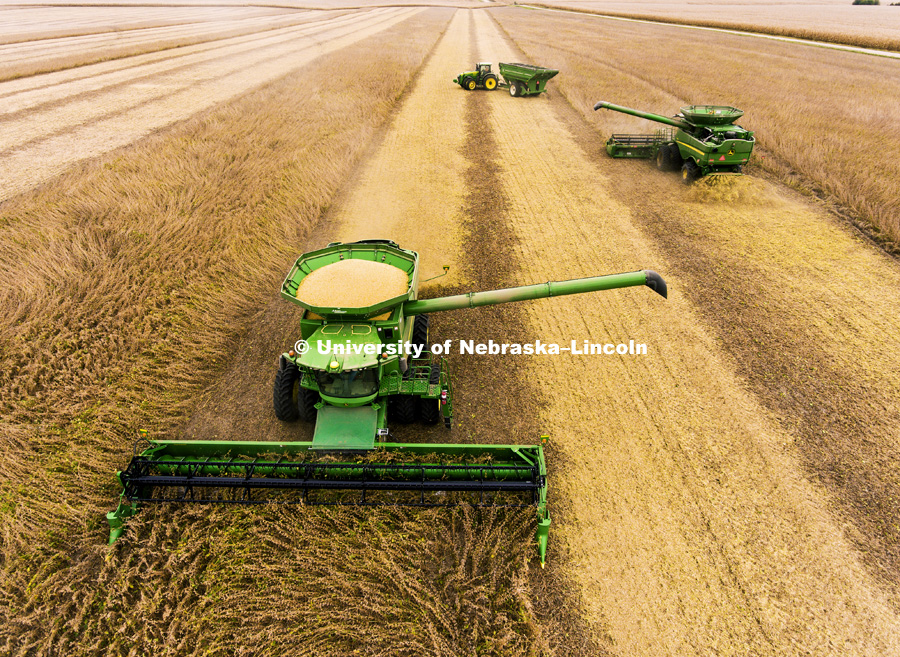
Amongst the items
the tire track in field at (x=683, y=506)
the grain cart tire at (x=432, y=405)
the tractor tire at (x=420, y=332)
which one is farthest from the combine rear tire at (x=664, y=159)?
the grain cart tire at (x=432, y=405)

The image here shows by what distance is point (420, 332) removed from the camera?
8930mm

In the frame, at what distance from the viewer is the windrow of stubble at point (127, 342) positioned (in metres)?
5.63

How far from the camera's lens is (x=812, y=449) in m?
7.57

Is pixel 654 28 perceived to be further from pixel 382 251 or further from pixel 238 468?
pixel 238 468

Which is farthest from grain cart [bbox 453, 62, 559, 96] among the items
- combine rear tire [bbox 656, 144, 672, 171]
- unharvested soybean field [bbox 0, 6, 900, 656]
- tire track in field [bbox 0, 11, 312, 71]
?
tire track in field [bbox 0, 11, 312, 71]

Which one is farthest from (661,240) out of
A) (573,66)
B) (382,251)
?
(573,66)

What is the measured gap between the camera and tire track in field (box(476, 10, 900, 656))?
5590 millimetres

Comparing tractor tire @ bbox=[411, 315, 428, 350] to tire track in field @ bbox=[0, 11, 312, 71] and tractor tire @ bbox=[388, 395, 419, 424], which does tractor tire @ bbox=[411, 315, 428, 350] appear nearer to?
tractor tire @ bbox=[388, 395, 419, 424]

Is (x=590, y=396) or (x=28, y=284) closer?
(x=590, y=396)

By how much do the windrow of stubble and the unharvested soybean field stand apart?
55mm

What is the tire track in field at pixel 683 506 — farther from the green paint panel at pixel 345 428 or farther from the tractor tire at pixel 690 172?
the tractor tire at pixel 690 172

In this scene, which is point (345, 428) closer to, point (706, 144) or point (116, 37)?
point (706, 144)

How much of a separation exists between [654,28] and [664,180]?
55297 millimetres

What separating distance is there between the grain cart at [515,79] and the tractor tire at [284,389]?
79.0ft
